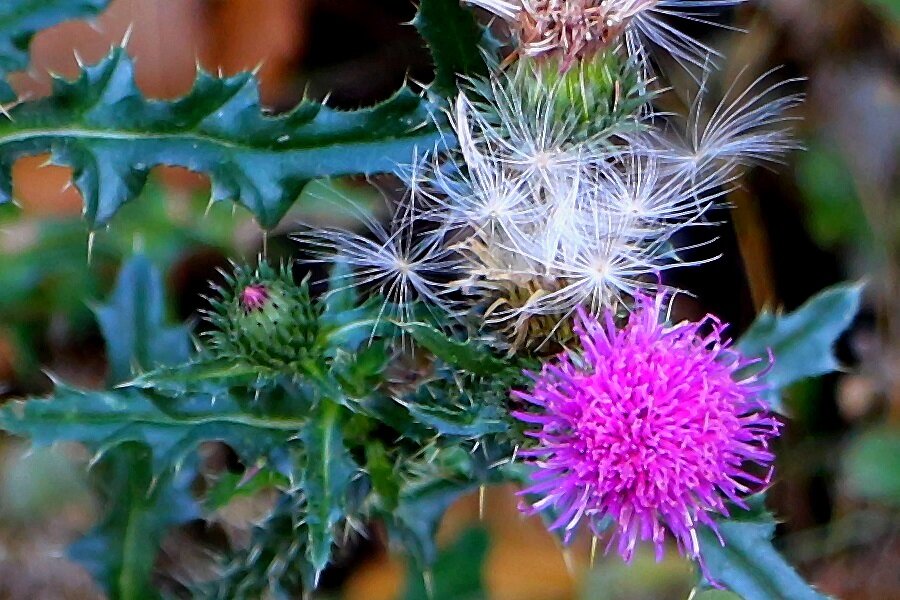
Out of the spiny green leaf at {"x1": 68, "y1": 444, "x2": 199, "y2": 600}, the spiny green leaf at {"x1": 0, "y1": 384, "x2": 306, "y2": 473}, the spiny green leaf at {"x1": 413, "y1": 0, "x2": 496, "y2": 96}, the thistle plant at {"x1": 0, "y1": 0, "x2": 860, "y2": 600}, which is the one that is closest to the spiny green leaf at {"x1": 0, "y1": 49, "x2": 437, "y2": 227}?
the thistle plant at {"x1": 0, "y1": 0, "x2": 860, "y2": 600}

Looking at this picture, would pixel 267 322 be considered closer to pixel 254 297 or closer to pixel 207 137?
pixel 254 297

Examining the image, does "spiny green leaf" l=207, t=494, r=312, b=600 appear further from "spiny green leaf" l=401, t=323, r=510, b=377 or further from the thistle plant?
"spiny green leaf" l=401, t=323, r=510, b=377

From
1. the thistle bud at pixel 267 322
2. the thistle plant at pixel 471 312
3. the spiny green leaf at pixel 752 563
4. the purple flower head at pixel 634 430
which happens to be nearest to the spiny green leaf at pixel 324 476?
the thistle plant at pixel 471 312

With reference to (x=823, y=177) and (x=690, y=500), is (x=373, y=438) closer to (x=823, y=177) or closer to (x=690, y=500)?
(x=690, y=500)

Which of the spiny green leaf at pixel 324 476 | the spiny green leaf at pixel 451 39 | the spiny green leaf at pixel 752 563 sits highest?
the spiny green leaf at pixel 451 39

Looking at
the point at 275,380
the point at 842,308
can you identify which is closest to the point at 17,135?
the point at 275,380

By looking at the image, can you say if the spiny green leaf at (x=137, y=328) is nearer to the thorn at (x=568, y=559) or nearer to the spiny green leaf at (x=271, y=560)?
the spiny green leaf at (x=271, y=560)
